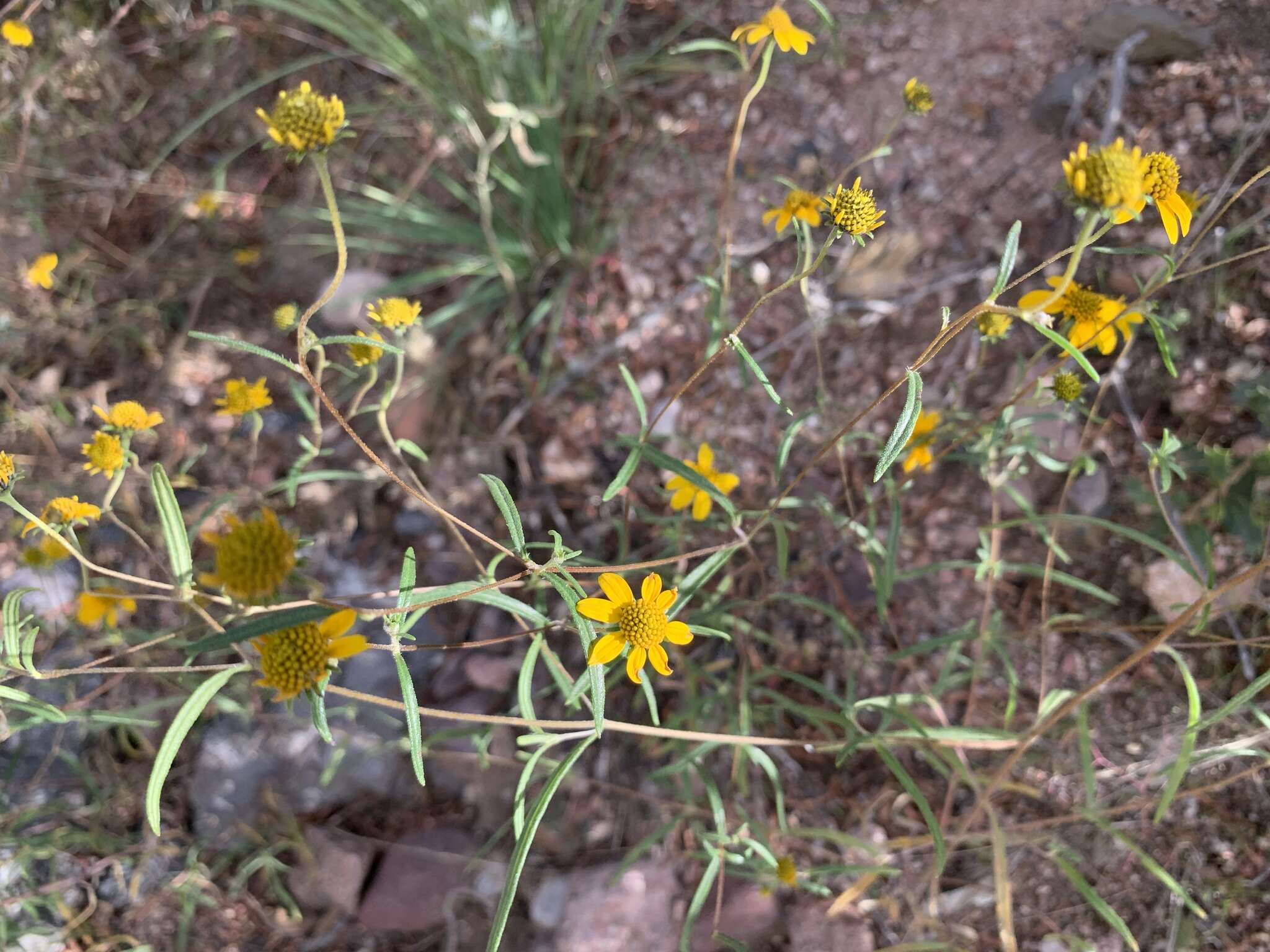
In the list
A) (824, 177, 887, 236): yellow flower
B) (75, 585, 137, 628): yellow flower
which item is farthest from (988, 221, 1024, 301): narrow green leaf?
(75, 585, 137, 628): yellow flower

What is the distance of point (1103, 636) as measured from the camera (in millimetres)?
2014

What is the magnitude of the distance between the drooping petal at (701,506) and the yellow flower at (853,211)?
656 millimetres

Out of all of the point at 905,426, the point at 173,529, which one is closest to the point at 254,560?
the point at 173,529

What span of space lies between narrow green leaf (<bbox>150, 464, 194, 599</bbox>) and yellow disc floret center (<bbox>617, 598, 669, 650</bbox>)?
685 mm

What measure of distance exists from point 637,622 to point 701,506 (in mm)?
465

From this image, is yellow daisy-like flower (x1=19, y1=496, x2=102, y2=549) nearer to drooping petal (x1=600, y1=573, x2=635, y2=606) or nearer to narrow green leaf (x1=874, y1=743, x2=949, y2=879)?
drooping petal (x1=600, y1=573, x2=635, y2=606)

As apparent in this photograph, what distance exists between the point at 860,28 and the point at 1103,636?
2.02 meters

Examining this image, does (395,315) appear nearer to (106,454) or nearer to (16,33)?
(106,454)

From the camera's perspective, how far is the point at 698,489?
5.79ft

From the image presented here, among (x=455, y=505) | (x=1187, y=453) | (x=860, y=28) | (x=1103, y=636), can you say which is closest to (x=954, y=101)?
(x=860, y=28)

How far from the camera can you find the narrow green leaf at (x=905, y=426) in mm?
1076

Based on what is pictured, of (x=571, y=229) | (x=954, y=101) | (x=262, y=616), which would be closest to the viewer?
(x=262, y=616)

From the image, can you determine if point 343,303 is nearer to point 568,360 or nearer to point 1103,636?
point 568,360

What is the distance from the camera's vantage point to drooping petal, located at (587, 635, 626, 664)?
4.20 ft
